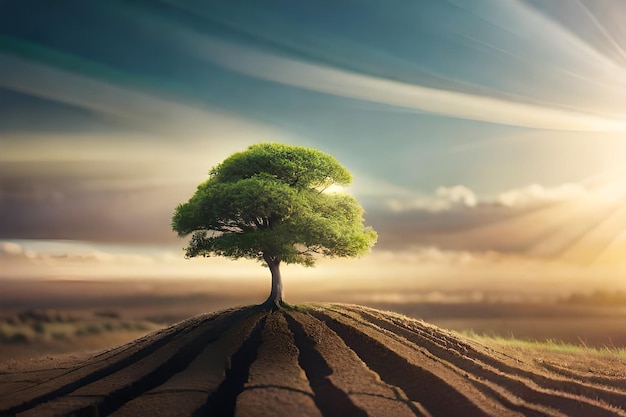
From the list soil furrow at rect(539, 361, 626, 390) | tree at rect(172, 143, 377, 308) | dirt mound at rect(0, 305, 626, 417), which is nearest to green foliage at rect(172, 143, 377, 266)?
tree at rect(172, 143, 377, 308)

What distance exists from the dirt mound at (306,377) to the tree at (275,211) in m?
2.54

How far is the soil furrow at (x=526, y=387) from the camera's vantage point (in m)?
16.1

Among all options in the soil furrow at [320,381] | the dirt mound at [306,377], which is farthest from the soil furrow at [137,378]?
the soil furrow at [320,381]

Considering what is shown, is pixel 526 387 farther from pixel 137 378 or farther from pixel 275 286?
pixel 137 378

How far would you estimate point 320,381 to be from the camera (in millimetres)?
15727

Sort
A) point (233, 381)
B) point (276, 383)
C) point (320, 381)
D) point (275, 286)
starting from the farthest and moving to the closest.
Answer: point (275, 286) < point (233, 381) < point (320, 381) < point (276, 383)

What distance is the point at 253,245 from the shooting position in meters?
20.5

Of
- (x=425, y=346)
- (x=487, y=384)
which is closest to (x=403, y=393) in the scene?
(x=487, y=384)

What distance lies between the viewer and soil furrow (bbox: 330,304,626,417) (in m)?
16.1

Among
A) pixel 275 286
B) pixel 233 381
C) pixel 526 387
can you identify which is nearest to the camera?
pixel 233 381

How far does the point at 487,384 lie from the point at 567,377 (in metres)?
4.70

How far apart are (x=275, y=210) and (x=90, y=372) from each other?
8.65 m

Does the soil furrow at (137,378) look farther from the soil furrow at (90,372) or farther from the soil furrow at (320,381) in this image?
the soil furrow at (320,381)

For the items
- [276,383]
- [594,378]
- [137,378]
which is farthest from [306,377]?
[594,378]
